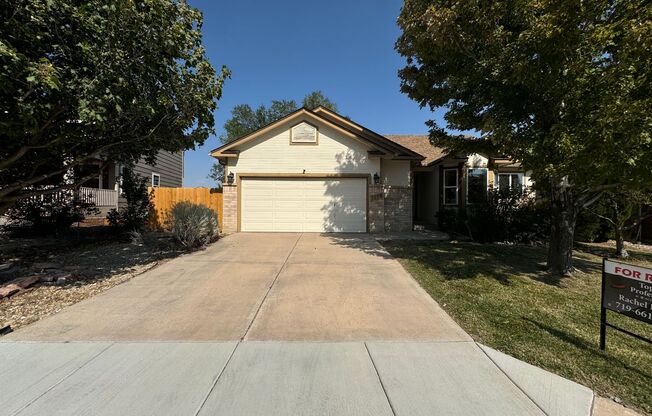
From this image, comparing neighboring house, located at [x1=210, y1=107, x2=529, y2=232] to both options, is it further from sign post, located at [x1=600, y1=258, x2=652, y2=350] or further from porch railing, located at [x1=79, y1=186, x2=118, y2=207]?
sign post, located at [x1=600, y1=258, x2=652, y2=350]

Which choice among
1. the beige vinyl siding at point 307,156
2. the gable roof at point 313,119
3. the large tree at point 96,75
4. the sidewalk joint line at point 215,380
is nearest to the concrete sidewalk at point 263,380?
the sidewalk joint line at point 215,380

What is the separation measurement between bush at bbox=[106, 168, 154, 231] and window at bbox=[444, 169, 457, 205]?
1304 cm

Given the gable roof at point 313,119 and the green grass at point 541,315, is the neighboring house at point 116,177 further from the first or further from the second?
the green grass at point 541,315

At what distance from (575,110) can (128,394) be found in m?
7.21

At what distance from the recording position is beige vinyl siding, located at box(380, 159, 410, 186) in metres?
14.9

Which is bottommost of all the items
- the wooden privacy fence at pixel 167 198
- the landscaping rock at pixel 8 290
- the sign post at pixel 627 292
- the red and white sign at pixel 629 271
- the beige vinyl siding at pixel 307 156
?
the landscaping rock at pixel 8 290

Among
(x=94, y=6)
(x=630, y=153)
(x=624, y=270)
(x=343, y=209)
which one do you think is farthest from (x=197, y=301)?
(x=343, y=209)

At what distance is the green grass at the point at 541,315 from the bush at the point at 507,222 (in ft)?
10.2

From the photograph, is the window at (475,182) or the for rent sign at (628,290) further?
the window at (475,182)

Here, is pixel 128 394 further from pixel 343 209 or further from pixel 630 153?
pixel 343 209

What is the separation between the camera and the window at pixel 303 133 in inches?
556

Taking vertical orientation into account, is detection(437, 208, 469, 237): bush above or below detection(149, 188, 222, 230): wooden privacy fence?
below

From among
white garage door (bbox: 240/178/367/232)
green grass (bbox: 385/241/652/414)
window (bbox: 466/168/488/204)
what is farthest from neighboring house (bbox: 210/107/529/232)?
green grass (bbox: 385/241/652/414)

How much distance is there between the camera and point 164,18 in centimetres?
618
